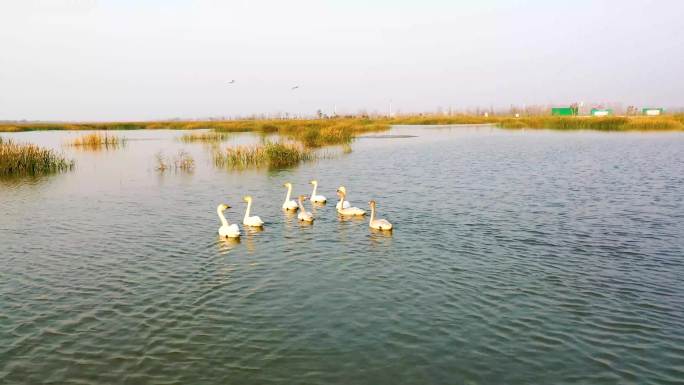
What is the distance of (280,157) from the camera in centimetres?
3647

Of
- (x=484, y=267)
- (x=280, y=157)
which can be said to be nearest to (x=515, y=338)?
(x=484, y=267)

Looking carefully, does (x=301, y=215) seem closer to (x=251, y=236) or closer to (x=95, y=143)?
(x=251, y=236)

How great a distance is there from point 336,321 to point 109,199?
58.8 ft

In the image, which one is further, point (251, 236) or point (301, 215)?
point (301, 215)

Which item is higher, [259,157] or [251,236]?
[259,157]

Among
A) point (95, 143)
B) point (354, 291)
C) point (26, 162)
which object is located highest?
point (95, 143)

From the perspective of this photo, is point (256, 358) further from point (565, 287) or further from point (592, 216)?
point (592, 216)

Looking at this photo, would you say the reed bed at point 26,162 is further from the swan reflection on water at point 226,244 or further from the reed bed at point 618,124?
the reed bed at point 618,124

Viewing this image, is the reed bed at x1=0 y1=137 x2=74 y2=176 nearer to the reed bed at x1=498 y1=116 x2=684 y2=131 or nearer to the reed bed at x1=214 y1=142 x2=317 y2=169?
the reed bed at x1=214 y1=142 x2=317 y2=169

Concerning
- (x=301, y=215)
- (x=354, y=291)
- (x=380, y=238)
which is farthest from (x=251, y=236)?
(x=354, y=291)

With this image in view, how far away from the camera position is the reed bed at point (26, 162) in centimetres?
3281

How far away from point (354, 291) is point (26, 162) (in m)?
30.7

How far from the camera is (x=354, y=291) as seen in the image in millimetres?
11312

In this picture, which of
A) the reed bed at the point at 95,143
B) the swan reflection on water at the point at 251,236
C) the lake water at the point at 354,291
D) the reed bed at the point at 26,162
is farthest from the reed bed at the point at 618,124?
the swan reflection on water at the point at 251,236
